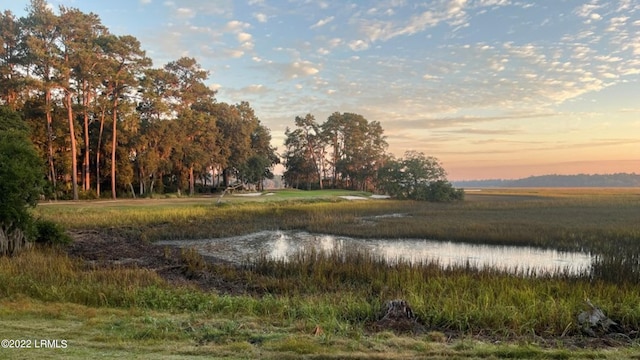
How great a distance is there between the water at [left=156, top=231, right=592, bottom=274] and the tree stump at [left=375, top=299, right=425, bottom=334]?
686 centimetres

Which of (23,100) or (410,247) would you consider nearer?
(410,247)

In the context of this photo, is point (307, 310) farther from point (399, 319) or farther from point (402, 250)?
point (402, 250)

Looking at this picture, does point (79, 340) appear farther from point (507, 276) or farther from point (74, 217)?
point (74, 217)

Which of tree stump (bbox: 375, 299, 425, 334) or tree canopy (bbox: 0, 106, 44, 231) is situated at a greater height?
tree canopy (bbox: 0, 106, 44, 231)

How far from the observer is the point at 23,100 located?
130 ft

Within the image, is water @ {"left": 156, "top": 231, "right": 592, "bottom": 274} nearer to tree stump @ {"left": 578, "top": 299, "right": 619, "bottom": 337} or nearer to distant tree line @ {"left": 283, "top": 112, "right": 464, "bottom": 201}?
tree stump @ {"left": 578, "top": 299, "right": 619, "bottom": 337}

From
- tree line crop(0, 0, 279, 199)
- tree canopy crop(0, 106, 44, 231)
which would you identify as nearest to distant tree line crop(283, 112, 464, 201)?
tree line crop(0, 0, 279, 199)

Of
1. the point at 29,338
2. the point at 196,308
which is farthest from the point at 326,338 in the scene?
the point at 29,338

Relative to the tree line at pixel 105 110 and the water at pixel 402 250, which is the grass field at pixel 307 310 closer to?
the water at pixel 402 250

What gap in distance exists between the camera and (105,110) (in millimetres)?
43781

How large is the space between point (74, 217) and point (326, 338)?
2286 cm

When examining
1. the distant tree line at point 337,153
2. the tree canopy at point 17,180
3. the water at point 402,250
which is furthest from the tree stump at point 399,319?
the distant tree line at point 337,153

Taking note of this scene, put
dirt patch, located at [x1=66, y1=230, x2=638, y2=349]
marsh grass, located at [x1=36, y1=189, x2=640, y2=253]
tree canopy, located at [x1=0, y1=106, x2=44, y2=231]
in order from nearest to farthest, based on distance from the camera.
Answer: dirt patch, located at [x1=66, y1=230, x2=638, y2=349], tree canopy, located at [x1=0, y1=106, x2=44, y2=231], marsh grass, located at [x1=36, y1=189, x2=640, y2=253]

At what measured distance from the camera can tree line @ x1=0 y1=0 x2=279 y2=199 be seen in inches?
1486
